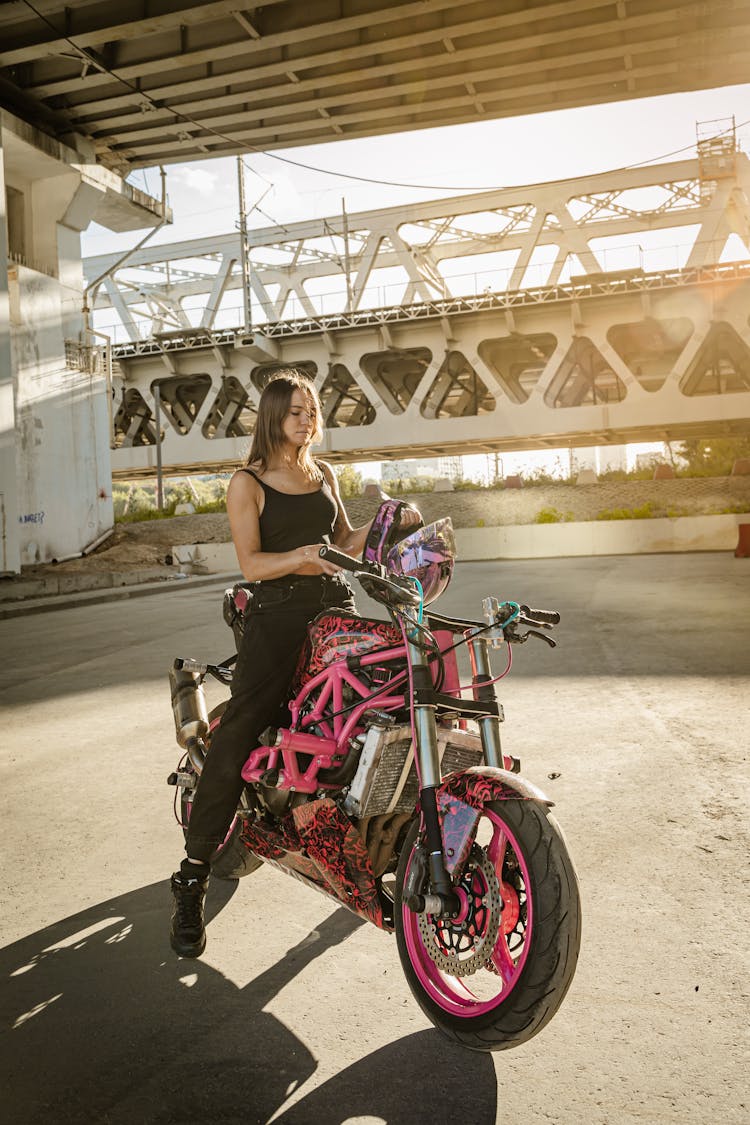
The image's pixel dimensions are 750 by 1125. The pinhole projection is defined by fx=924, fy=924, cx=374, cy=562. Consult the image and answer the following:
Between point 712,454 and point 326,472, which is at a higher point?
point 712,454

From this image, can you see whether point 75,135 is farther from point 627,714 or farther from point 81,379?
point 627,714

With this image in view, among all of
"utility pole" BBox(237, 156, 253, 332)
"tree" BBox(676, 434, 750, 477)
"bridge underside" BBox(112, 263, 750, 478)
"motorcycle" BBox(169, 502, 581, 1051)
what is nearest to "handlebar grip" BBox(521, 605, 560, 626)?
"motorcycle" BBox(169, 502, 581, 1051)

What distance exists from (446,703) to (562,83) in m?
29.1

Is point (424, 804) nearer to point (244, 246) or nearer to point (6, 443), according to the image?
point (6, 443)

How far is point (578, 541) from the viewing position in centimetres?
3325

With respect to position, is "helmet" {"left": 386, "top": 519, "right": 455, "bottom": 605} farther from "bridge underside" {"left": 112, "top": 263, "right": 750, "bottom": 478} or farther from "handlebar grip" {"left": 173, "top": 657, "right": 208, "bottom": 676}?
"bridge underside" {"left": 112, "top": 263, "right": 750, "bottom": 478}

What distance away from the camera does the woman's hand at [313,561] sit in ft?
9.66

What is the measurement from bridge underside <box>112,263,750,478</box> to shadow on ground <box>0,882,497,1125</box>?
1711 inches

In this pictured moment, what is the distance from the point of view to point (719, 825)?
14.5 ft

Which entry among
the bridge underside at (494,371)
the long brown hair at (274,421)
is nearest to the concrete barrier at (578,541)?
the bridge underside at (494,371)

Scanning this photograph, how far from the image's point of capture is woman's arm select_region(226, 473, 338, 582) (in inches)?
127

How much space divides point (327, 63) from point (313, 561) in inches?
1020

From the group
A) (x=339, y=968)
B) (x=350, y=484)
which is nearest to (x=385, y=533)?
(x=339, y=968)

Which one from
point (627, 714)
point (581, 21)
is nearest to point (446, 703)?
point (627, 714)
